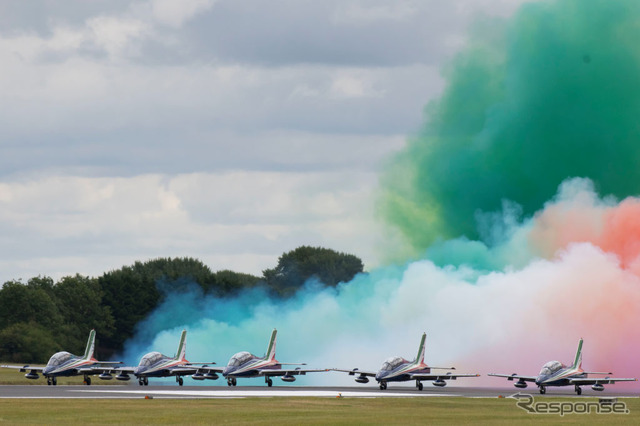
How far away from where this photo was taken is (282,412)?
298 feet

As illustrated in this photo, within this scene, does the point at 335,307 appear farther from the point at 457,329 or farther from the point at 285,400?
the point at 285,400

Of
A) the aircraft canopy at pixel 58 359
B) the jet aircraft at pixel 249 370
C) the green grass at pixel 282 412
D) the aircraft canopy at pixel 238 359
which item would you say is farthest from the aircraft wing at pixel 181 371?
the green grass at pixel 282 412

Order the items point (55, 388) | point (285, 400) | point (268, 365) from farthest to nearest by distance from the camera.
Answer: point (268, 365)
point (55, 388)
point (285, 400)

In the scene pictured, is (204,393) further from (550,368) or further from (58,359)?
(550,368)

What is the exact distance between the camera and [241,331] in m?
182

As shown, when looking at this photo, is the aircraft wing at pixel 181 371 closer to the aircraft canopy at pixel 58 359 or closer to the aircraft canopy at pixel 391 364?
the aircraft canopy at pixel 58 359

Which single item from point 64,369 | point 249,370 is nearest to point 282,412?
point 249,370

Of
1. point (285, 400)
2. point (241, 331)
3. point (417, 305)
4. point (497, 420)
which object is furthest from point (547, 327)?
point (497, 420)

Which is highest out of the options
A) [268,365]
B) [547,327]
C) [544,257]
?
[544,257]

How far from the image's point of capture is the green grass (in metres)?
83.5

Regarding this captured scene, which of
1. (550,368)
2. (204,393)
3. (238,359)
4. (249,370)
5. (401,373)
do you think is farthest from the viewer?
(238,359)

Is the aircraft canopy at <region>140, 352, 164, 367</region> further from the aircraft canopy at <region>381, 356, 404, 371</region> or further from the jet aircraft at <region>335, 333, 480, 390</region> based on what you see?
the aircraft canopy at <region>381, 356, 404, 371</region>

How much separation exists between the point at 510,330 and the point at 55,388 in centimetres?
5672

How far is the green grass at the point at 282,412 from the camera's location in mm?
83500
